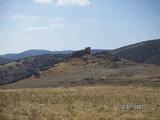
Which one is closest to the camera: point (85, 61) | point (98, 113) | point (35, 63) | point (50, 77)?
point (98, 113)

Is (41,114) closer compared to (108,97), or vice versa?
(41,114)

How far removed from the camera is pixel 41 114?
2528 centimetres

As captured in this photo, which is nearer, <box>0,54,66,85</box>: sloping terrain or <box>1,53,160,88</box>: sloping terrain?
<box>1,53,160,88</box>: sloping terrain

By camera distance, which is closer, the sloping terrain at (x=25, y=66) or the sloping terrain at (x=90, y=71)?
the sloping terrain at (x=90, y=71)

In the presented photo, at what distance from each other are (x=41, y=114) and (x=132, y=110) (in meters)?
8.52

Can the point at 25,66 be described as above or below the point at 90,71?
above

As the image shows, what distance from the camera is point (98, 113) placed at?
27688 millimetres

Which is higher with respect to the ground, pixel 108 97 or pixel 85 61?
pixel 85 61

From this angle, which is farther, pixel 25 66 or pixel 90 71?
pixel 25 66

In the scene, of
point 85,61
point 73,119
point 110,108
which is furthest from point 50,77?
point 73,119

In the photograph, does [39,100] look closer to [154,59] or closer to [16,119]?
[16,119]

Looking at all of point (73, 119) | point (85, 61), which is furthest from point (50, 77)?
point (73, 119)

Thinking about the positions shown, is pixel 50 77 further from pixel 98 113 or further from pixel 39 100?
pixel 98 113

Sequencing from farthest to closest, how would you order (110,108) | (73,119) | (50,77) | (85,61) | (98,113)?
(85,61), (50,77), (110,108), (98,113), (73,119)
